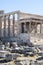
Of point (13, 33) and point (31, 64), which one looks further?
point (13, 33)

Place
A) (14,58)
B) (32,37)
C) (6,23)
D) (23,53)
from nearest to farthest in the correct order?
(14,58) < (23,53) < (32,37) < (6,23)

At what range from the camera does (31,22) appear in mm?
31562

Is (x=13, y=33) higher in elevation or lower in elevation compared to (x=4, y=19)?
lower

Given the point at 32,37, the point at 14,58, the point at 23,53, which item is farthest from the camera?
the point at 32,37

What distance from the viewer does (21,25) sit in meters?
33.4

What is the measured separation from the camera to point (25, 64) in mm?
11680

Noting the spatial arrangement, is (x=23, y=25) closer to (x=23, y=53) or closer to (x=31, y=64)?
(x=23, y=53)

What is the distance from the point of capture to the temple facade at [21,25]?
3156 centimetres

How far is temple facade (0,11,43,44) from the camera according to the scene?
3156 cm

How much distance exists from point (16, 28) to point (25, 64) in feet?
77.1

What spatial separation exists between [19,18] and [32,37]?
18.5 ft

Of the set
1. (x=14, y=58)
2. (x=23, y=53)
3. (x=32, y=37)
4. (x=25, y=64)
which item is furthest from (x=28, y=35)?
(x=25, y=64)

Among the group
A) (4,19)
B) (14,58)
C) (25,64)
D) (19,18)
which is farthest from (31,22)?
(25,64)

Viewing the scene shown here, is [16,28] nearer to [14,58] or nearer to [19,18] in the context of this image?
[19,18]
